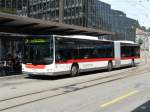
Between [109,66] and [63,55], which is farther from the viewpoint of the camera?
[109,66]

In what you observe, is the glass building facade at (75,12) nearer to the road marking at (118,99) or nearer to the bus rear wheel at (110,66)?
the bus rear wheel at (110,66)

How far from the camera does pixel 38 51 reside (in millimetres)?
21641

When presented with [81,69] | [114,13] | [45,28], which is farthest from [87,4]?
[81,69]

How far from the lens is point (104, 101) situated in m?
12.4

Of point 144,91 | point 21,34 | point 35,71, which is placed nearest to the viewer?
point 144,91

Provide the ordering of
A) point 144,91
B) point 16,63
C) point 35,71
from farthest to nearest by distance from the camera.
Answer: point 16,63 → point 35,71 → point 144,91

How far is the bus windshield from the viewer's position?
21.1 meters

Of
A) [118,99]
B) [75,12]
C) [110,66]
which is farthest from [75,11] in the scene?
[118,99]

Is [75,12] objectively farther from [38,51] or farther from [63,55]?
[38,51]

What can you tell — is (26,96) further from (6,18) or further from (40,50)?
(6,18)

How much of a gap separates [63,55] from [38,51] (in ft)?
4.92

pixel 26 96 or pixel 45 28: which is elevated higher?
pixel 45 28

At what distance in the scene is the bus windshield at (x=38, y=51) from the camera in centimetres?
2112

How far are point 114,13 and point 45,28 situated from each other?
218 ft
